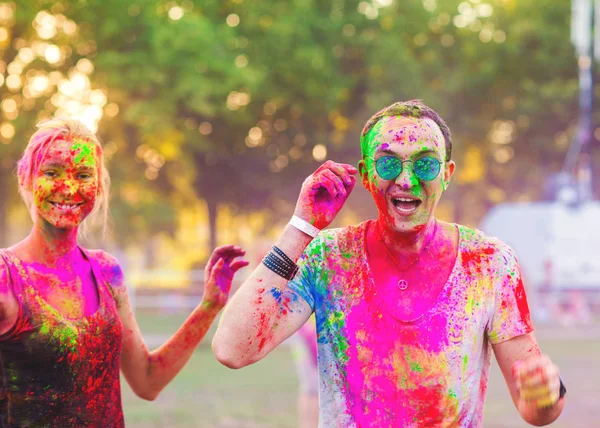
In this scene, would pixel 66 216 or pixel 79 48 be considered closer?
pixel 66 216

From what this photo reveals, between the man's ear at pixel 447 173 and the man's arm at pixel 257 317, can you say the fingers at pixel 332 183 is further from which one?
the man's ear at pixel 447 173

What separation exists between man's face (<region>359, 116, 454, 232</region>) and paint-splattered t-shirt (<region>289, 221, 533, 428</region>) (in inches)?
6.9

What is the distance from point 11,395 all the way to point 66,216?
616mm

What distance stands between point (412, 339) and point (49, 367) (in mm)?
1180

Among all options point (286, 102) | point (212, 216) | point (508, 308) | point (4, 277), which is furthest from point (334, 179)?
point (212, 216)

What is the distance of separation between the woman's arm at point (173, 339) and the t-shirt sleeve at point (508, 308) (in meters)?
1.01

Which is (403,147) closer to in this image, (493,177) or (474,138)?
(474,138)

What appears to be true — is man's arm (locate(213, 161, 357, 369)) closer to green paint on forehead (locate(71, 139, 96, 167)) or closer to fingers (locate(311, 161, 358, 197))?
fingers (locate(311, 161, 358, 197))

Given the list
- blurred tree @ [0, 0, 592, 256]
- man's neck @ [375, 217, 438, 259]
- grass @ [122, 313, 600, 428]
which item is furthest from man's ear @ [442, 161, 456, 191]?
blurred tree @ [0, 0, 592, 256]

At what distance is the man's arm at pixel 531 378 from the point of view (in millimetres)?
2254

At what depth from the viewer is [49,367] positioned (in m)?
2.70

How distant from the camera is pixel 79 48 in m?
20.0

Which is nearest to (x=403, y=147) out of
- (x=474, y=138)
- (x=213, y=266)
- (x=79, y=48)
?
(x=213, y=266)

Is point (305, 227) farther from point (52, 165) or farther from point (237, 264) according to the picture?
point (52, 165)
